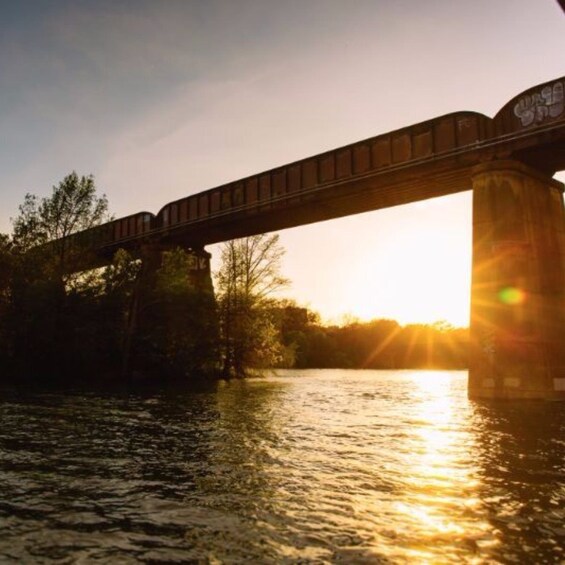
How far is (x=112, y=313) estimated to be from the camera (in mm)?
36688

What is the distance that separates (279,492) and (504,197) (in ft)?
68.0

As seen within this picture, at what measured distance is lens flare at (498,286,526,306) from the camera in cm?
2289

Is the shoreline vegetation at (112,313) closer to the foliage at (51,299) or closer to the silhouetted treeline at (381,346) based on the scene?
the foliage at (51,299)

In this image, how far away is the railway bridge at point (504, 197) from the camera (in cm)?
2281

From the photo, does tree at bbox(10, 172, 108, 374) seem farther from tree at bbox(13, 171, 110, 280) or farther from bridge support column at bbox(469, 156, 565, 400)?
bridge support column at bbox(469, 156, 565, 400)

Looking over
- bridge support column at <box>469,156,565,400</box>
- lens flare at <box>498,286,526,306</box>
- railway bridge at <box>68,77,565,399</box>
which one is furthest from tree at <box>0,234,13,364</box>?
lens flare at <box>498,286,526,306</box>

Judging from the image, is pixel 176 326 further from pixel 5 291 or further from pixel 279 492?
pixel 279 492

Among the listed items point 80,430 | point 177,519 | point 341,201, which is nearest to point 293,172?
point 341,201

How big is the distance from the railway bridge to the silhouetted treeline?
62.8 meters

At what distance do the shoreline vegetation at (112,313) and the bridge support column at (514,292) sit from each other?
2084cm

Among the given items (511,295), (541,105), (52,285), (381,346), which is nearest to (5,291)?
(52,285)

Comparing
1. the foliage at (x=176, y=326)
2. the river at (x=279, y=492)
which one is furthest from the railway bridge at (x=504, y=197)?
the foliage at (x=176, y=326)

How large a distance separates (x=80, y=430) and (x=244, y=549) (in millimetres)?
9359

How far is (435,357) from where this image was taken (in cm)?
11288
